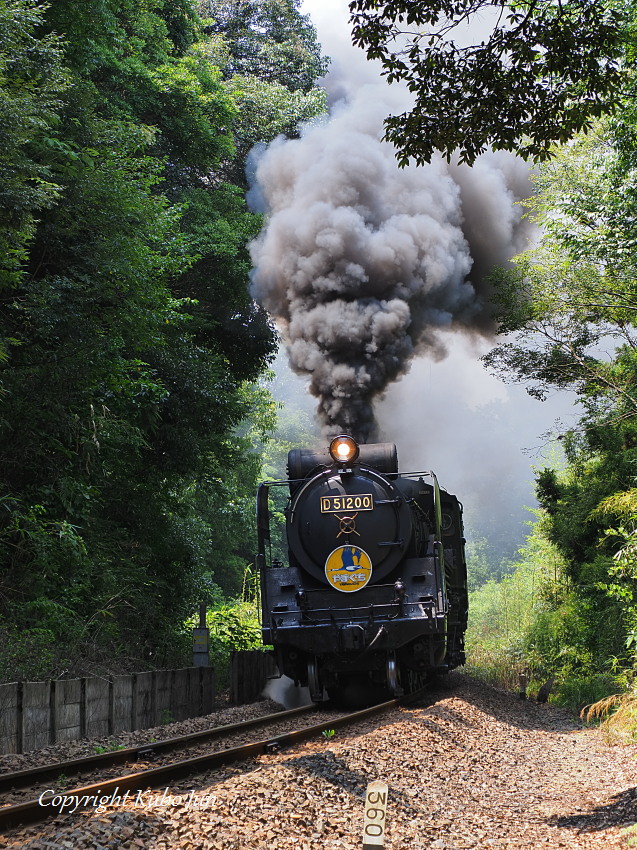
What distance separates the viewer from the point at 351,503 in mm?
10242

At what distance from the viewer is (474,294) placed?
15898mm

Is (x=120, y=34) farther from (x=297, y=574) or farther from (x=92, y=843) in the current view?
(x=92, y=843)

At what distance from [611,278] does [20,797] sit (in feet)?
41.5

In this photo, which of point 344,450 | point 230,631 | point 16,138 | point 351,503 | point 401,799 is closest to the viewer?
point 401,799

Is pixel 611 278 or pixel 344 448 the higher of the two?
pixel 611 278

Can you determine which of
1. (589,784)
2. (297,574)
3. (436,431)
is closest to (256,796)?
(589,784)

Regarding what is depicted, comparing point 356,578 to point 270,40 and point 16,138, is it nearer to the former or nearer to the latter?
point 16,138

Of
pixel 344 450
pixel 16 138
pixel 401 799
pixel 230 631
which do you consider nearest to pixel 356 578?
pixel 344 450

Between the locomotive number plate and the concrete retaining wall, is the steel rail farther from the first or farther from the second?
the locomotive number plate

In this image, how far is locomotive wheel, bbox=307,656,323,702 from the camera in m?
10.2

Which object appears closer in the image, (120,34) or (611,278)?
(611,278)

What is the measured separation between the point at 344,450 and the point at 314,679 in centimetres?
288

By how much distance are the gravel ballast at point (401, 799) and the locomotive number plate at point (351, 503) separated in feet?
8.16

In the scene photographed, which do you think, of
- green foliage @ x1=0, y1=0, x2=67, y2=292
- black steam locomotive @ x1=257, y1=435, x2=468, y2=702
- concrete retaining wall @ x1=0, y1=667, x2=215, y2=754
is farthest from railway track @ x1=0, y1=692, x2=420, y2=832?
green foliage @ x1=0, y1=0, x2=67, y2=292
